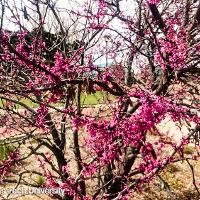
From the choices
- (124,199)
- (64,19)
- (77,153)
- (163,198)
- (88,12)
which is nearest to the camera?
(124,199)

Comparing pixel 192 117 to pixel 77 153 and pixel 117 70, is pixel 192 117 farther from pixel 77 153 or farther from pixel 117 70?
pixel 117 70

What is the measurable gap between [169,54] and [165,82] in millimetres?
374

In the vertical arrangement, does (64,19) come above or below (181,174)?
above

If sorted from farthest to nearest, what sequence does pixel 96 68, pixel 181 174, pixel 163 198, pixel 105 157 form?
pixel 181 174, pixel 163 198, pixel 105 157, pixel 96 68

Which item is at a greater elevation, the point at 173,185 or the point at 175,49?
the point at 175,49

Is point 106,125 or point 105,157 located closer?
point 106,125

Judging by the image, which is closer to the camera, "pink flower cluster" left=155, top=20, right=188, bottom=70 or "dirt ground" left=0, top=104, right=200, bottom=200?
"pink flower cluster" left=155, top=20, right=188, bottom=70

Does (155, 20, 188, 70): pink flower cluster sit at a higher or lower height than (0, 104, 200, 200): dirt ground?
higher

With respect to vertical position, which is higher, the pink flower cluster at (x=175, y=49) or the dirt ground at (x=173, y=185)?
the pink flower cluster at (x=175, y=49)

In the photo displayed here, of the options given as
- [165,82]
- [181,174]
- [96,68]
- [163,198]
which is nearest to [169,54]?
[165,82]

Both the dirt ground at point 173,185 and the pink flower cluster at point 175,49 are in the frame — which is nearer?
the pink flower cluster at point 175,49

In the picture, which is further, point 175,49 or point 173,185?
point 173,185

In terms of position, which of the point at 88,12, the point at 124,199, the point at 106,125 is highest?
the point at 88,12

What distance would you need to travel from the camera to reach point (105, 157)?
4129 millimetres
